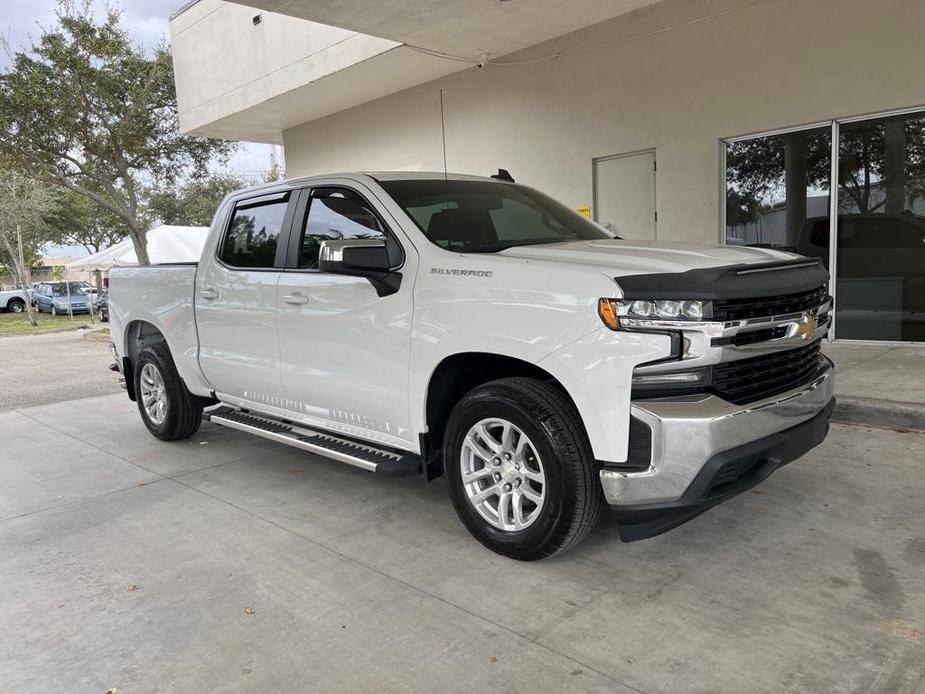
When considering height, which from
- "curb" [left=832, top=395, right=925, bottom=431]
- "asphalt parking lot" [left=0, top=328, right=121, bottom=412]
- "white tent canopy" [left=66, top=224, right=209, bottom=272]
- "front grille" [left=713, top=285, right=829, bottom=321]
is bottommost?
"asphalt parking lot" [left=0, top=328, right=121, bottom=412]

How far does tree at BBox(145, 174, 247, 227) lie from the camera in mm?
38812

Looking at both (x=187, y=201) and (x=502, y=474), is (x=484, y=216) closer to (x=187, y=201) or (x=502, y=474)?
(x=502, y=474)

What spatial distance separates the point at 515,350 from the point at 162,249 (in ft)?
73.2

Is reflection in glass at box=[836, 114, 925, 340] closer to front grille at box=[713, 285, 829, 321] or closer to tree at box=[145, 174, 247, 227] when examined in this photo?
front grille at box=[713, 285, 829, 321]

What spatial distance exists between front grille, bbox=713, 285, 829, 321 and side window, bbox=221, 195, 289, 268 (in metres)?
3.04

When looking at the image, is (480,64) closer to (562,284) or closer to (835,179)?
(835,179)

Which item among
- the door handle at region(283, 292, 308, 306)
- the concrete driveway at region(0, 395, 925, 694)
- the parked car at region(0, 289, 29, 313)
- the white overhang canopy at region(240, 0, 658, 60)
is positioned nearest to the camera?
the concrete driveway at region(0, 395, 925, 694)

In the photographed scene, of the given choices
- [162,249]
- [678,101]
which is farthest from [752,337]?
[162,249]

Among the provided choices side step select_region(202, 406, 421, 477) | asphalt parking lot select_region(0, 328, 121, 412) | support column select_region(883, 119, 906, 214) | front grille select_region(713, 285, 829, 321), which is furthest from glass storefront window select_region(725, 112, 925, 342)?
asphalt parking lot select_region(0, 328, 121, 412)

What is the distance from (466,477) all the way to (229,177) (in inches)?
1577

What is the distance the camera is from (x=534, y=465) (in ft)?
11.7

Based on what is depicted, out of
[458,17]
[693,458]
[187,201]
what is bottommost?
[693,458]

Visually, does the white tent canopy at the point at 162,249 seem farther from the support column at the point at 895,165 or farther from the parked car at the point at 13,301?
the support column at the point at 895,165

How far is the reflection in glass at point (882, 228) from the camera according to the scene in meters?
8.00
